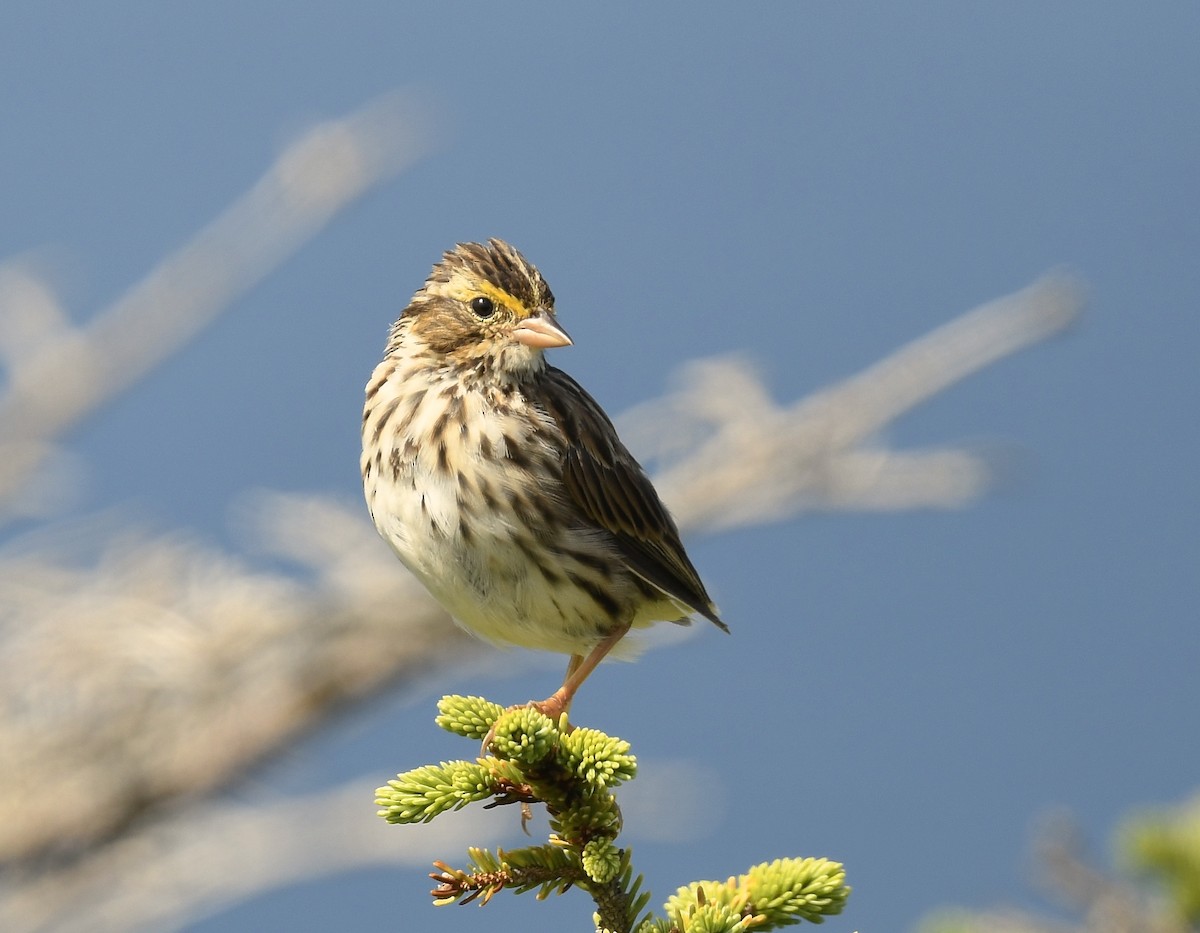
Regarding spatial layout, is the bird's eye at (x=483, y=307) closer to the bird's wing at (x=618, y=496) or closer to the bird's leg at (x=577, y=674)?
the bird's wing at (x=618, y=496)

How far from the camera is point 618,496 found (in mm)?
4172

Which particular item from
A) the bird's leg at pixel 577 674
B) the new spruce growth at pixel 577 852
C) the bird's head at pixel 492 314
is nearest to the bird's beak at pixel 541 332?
the bird's head at pixel 492 314

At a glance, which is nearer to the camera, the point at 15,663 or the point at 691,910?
the point at 691,910

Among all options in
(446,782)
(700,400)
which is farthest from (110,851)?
(446,782)

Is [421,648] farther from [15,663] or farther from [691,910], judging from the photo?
[691,910]

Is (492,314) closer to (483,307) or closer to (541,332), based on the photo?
(483,307)

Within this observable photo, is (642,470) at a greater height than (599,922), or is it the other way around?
(642,470)

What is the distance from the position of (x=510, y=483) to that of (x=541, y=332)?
0.49 m

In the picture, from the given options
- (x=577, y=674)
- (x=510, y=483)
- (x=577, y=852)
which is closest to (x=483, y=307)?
(x=510, y=483)

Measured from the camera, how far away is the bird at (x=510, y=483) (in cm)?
381

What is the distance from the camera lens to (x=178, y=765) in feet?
26.3

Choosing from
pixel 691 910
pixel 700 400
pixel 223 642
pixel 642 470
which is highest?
pixel 700 400

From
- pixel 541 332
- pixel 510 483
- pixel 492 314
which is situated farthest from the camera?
pixel 492 314

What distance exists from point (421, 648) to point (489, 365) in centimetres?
446
